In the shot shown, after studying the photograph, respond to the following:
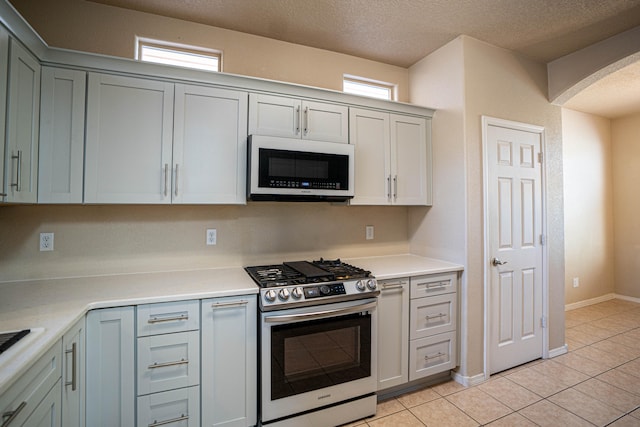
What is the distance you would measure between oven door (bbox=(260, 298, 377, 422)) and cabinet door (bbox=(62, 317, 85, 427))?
2.91 ft

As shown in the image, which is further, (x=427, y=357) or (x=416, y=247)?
(x=416, y=247)

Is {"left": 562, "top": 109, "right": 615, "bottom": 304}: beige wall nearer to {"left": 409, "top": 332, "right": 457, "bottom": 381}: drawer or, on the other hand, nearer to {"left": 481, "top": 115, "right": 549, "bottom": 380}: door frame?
{"left": 481, "top": 115, "right": 549, "bottom": 380}: door frame

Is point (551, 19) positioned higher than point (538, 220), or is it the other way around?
point (551, 19)

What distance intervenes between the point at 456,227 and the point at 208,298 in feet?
6.65

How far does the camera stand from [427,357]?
248 cm

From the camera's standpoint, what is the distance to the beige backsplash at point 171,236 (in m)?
2.03

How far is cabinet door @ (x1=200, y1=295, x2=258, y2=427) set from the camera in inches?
71.1

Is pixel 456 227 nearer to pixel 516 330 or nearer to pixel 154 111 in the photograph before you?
pixel 516 330

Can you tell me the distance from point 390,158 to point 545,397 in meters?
2.20

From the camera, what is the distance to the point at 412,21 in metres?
2.41

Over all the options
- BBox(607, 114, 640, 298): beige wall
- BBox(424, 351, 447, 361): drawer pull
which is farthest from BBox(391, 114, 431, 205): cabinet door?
BBox(607, 114, 640, 298): beige wall

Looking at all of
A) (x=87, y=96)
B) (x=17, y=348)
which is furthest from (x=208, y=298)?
(x=87, y=96)

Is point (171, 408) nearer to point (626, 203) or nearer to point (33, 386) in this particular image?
point (33, 386)

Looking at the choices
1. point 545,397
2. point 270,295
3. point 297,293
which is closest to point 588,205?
point 545,397
